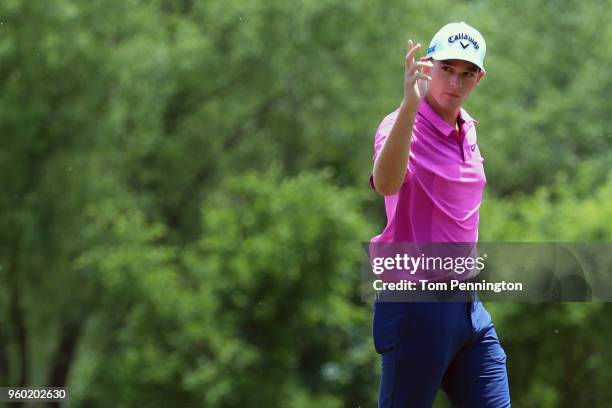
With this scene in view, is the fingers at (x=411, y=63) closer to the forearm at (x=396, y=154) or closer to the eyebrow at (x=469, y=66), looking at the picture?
the forearm at (x=396, y=154)

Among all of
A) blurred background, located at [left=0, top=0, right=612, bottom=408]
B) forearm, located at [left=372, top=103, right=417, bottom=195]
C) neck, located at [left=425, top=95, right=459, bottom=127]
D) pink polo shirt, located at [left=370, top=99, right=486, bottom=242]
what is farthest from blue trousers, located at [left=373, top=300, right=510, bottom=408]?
blurred background, located at [left=0, top=0, right=612, bottom=408]

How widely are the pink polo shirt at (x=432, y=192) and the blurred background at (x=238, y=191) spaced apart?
6.95 metres

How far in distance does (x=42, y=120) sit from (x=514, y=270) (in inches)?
238

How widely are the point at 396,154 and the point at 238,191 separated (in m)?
10.5

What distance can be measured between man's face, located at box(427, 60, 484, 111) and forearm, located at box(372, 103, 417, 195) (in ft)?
1.02

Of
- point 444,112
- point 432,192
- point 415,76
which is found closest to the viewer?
point 415,76

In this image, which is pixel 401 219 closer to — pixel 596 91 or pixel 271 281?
pixel 271 281

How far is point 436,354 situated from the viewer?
2904 millimetres

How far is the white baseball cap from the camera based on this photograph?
9.43ft

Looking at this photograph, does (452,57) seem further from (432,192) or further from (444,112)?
(432,192)

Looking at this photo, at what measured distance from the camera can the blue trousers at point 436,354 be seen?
2.89 meters

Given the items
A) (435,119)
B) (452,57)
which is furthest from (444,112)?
(452,57)

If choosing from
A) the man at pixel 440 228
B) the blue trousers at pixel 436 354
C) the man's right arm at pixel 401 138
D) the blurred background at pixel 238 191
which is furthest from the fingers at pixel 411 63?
the blurred background at pixel 238 191

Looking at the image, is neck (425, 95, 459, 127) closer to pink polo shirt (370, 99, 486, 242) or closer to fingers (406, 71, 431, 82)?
pink polo shirt (370, 99, 486, 242)
